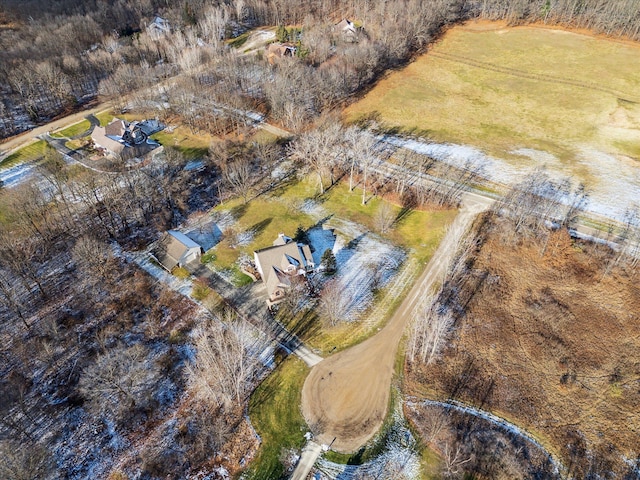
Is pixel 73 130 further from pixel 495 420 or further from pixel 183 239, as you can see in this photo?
pixel 495 420

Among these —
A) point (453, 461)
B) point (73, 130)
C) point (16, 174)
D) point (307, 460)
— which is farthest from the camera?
point (73, 130)

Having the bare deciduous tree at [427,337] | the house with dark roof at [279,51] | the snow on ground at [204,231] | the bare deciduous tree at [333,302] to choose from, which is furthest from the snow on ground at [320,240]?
the house with dark roof at [279,51]

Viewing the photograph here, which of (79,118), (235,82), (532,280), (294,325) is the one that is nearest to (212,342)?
(294,325)

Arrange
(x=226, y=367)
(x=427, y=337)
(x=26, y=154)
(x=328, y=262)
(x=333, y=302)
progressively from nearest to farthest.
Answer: (x=226, y=367) < (x=427, y=337) < (x=333, y=302) < (x=328, y=262) < (x=26, y=154)

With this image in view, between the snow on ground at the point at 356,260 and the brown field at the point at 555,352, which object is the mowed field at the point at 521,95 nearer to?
the brown field at the point at 555,352

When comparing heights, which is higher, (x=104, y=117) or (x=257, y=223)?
(x=104, y=117)

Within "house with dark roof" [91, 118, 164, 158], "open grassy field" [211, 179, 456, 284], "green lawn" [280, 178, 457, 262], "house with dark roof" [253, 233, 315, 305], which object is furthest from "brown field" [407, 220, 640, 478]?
"house with dark roof" [91, 118, 164, 158]

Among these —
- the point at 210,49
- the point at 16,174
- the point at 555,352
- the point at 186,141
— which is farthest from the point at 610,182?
the point at 16,174
